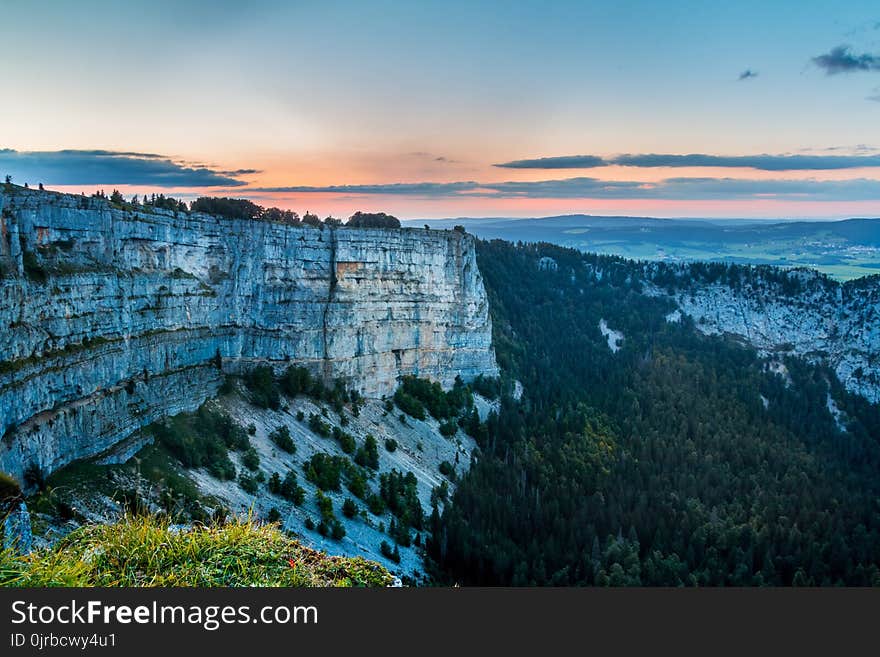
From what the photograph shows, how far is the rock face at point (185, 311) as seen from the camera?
40938 millimetres

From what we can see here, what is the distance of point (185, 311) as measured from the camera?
5662 cm

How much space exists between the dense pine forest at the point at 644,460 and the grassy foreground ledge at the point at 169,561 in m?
35.1

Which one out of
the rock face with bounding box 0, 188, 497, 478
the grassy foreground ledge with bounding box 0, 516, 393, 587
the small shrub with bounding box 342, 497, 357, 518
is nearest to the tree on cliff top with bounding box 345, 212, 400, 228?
the rock face with bounding box 0, 188, 497, 478

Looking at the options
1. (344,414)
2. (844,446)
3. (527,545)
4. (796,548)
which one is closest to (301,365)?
(344,414)

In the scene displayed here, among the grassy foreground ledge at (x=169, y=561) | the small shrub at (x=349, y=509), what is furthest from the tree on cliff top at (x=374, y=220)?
the grassy foreground ledge at (x=169, y=561)

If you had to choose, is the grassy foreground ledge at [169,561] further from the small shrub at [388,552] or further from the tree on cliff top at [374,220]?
the tree on cliff top at [374,220]

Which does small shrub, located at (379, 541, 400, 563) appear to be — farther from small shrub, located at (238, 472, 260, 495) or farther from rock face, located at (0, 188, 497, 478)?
rock face, located at (0, 188, 497, 478)

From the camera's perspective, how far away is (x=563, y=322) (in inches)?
4653

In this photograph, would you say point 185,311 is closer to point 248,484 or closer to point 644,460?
point 248,484

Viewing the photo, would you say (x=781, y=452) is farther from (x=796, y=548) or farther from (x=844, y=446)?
(x=796, y=548)

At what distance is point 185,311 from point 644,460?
163 ft

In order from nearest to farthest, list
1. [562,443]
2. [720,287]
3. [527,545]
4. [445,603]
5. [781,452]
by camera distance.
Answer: [445,603], [527,545], [562,443], [781,452], [720,287]

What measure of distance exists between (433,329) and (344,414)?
16.6 meters

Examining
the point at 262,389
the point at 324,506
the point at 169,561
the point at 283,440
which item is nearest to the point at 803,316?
the point at 262,389
